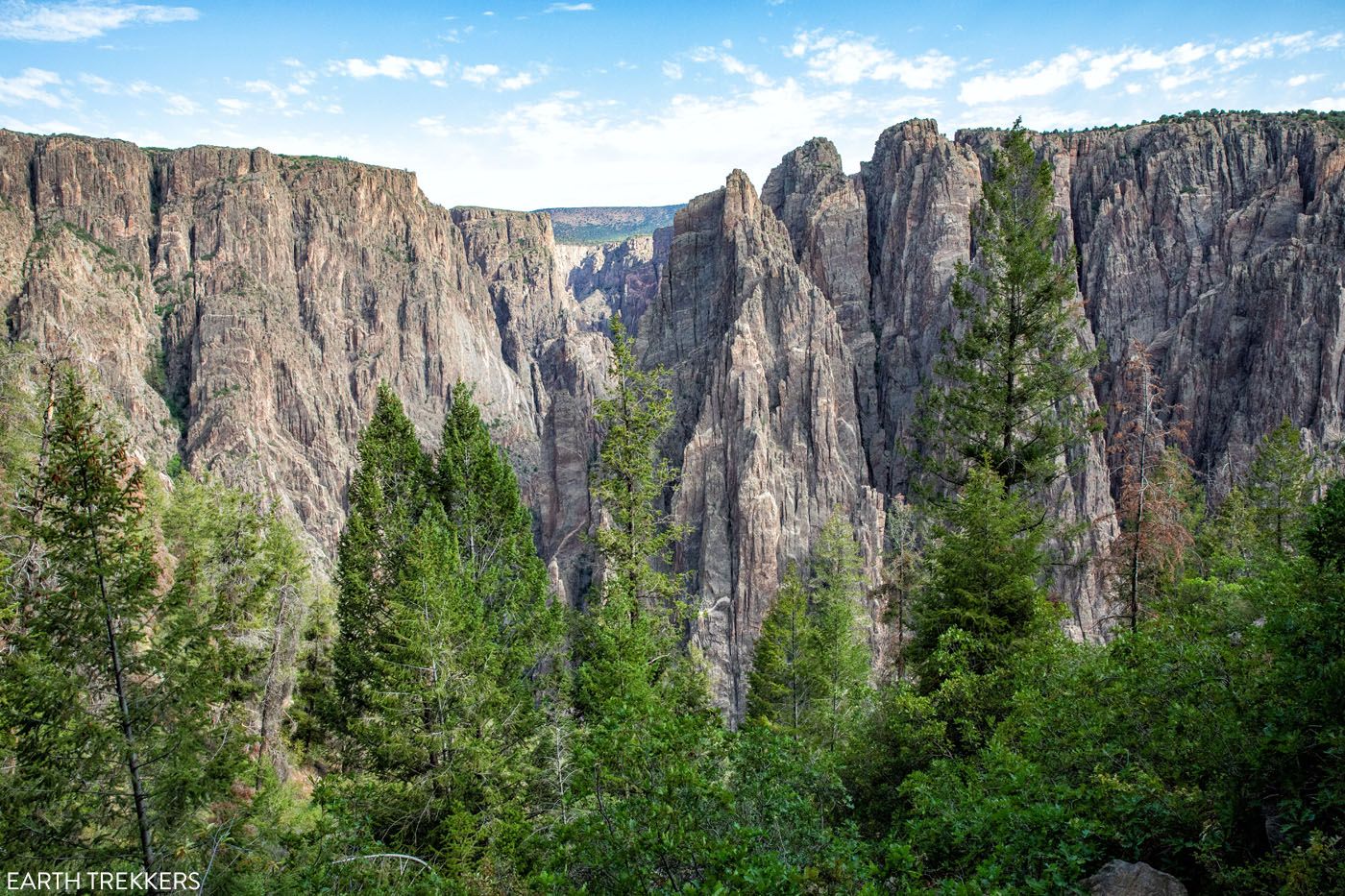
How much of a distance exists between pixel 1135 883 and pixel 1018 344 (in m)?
14.5

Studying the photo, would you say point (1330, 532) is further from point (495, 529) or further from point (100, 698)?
point (495, 529)

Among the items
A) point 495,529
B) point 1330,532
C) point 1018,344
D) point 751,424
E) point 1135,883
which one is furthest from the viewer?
point 751,424

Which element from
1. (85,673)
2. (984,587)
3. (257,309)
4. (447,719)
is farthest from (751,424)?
(257,309)

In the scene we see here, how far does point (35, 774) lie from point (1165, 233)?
353 feet

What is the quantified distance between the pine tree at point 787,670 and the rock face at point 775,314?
2193 centimetres

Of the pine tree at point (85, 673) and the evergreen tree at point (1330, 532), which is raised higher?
the evergreen tree at point (1330, 532)

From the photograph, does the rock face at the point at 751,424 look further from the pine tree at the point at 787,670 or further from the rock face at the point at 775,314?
the pine tree at the point at 787,670

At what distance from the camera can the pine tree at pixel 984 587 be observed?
13398 millimetres

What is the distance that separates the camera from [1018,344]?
17.8 metres

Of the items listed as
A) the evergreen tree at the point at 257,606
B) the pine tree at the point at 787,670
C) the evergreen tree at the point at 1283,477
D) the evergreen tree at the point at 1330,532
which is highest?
the evergreen tree at the point at 1330,532

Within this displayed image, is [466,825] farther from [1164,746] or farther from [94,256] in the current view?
[94,256]

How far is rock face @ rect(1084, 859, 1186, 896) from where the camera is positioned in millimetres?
5484

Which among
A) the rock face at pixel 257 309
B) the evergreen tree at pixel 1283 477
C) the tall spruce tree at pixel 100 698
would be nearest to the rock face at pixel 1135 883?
the tall spruce tree at pixel 100 698

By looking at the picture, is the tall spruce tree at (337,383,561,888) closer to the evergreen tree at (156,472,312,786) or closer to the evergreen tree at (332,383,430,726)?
the evergreen tree at (332,383,430,726)
